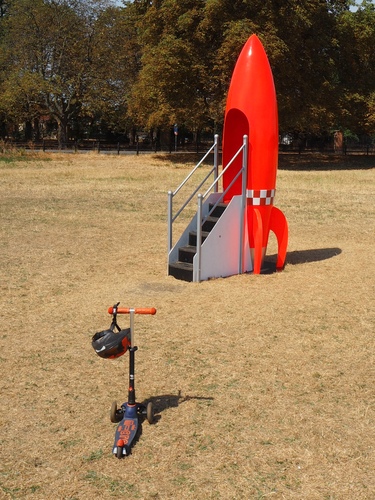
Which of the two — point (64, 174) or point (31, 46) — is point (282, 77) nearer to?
point (64, 174)

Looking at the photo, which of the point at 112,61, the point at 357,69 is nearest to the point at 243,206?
the point at 357,69

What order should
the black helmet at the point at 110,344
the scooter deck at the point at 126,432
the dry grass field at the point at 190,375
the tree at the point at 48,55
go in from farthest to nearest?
1. the tree at the point at 48,55
2. the black helmet at the point at 110,344
3. the scooter deck at the point at 126,432
4. the dry grass field at the point at 190,375

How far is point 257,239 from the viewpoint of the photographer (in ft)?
32.6

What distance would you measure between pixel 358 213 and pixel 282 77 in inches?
712

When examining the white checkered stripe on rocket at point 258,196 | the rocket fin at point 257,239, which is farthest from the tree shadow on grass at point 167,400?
the white checkered stripe on rocket at point 258,196

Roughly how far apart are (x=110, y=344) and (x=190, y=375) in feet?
4.82

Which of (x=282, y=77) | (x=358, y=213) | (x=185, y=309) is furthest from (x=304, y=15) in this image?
(x=185, y=309)

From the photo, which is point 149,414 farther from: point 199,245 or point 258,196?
point 258,196

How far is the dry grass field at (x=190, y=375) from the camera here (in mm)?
4285

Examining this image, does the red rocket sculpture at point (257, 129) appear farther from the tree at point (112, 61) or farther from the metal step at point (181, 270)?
the tree at point (112, 61)

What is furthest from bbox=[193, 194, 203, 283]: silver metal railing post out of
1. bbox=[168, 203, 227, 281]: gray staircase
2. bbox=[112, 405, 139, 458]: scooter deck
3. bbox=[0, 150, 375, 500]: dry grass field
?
bbox=[112, 405, 139, 458]: scooter deck

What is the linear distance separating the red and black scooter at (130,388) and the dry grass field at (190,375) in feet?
0.30

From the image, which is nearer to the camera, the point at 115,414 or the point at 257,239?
the point at 115,414

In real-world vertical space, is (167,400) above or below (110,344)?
below
